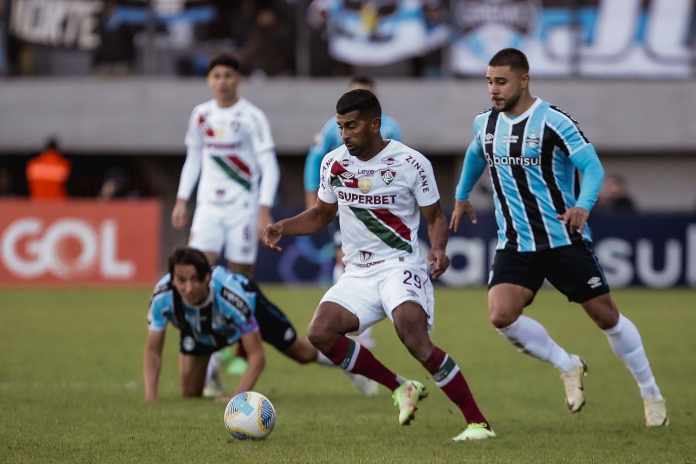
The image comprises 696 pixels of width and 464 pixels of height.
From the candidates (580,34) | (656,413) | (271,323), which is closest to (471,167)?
(656,413)

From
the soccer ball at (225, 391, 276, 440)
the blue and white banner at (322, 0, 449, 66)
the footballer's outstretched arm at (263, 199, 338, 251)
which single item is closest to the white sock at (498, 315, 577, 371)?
the footballer's outstretched arm at (263, 199, 338, 251)

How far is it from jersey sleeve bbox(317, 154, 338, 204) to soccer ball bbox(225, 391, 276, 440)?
122 cm

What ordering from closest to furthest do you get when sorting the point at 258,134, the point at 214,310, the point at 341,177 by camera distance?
the point at 341,177, the point at 214,310, the point at 258,134

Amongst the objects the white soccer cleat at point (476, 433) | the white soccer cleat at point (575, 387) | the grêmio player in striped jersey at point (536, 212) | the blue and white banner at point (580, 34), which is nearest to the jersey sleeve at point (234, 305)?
the grêmio player in striped jersey at point (536, 212)

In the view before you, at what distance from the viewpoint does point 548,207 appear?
7.91 metres

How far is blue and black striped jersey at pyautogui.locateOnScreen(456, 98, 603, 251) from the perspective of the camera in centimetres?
779

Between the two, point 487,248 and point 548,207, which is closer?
point 548,207

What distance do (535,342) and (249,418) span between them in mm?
1981

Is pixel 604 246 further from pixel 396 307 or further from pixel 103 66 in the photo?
pixel 396 307

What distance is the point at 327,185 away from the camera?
25.1 feet

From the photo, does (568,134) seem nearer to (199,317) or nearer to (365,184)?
(365,184)

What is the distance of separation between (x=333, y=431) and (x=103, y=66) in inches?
727

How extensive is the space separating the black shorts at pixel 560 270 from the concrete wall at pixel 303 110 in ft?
54.1

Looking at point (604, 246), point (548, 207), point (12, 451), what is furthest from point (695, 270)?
point (12, 451)
